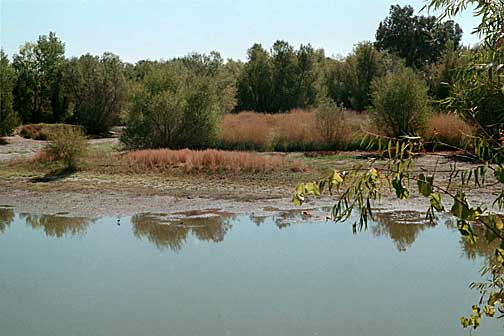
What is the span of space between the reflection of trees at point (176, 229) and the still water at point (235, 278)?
28 millimetres

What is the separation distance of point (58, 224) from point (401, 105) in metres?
12.2

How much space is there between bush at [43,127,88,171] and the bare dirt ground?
0.54 m

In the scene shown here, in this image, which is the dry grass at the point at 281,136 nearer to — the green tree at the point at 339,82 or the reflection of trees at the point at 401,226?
the reflection of trees at the point at 401,226

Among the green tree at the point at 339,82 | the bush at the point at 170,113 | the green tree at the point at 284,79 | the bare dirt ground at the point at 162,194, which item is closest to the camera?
the bare dirt ground at the point at 162,194

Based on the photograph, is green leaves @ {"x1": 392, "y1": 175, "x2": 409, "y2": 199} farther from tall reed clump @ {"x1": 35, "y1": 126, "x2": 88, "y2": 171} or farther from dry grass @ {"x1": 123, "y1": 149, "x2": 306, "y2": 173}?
tall reed clump @ {"x1": 35, "y1": 126, "x2": 88, "y2": 171}

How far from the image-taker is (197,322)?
5.71 metres

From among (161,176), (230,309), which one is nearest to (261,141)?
(161,176)

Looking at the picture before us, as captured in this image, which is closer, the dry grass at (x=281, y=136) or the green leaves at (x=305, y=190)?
the green leaves at (x=305, y=190)

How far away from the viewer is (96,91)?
31.7m

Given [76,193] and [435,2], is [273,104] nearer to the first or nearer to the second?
[76,193]

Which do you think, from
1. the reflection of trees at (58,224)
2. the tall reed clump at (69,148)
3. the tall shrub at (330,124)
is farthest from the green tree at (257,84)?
the reflection of trees at (58,224)

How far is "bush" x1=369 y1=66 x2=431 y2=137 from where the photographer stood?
19.4 m

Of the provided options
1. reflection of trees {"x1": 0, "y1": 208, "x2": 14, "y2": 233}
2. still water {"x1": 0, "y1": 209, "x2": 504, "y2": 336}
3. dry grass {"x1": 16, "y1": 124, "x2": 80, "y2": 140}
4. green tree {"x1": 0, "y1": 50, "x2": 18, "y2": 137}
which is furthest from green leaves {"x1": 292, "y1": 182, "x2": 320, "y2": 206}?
dry grass {"x1": 16, "y1": 124, "x2": 80, "y2": 140}

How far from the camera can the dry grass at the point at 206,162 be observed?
1554 cm
